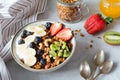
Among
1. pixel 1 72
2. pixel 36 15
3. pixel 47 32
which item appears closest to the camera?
pixel 1 72

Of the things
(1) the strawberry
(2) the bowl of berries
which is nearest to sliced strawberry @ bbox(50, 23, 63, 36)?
(2) the bowl of berries

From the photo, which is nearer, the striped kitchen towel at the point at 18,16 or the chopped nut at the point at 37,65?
the chopped nut at the point at 37,65

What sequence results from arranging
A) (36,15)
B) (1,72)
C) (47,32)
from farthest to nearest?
(36,15) < (47,32) < (1,72)

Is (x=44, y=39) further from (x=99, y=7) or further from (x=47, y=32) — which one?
(x=99, y=7)

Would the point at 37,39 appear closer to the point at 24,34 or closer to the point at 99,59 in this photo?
the point at 24,34

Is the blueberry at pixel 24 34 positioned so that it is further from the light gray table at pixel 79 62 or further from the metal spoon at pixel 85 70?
the metal spoon at pixel 85 70

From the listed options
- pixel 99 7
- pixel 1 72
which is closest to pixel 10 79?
pixel 1 72

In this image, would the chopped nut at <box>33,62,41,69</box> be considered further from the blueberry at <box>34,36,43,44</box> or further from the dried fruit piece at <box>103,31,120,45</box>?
the dried fruit piece at <box>103,31,120,45</box>

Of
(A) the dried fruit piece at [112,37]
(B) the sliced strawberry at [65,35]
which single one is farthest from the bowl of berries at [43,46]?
(A) the dried fruit piece at [112,37]
